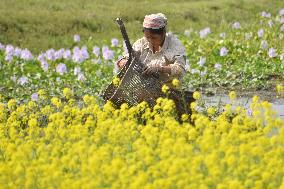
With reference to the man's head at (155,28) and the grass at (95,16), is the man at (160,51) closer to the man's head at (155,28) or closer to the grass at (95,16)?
the man's head at (155,28)

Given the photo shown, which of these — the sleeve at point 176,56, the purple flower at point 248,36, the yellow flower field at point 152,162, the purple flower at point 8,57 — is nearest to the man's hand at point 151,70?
the sleeve at point 176,56

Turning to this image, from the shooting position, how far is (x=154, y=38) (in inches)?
313

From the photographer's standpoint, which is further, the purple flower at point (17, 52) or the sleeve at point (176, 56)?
the purple flower at point (17, 52)

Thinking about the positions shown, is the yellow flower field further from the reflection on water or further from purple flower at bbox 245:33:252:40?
purple flower at bbox 245:33:252:40

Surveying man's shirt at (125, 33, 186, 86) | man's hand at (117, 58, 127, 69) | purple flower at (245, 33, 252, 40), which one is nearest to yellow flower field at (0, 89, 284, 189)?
man's shirt at (125, 33, 186, 86)

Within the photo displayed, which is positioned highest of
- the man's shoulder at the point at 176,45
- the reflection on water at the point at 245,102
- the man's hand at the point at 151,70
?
the man's shoulder at the point at 176,45

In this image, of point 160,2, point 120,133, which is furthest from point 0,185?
point 160,2

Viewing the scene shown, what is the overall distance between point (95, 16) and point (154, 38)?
48.1ft

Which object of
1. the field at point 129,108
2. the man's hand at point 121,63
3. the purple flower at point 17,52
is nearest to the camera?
the field at point 129,108

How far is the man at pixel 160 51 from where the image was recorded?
7.72 metres

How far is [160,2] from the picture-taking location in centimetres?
2781

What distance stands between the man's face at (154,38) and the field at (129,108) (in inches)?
19.0

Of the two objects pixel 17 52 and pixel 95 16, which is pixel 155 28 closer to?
pixel 17 52

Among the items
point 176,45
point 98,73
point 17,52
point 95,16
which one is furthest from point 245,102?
point 95,16
